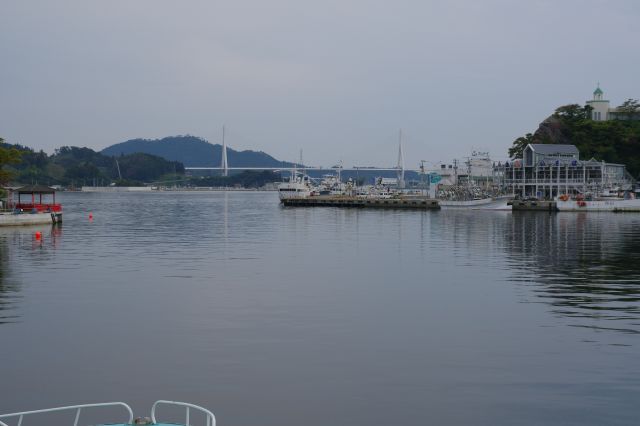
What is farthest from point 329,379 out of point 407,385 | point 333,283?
point 333,283

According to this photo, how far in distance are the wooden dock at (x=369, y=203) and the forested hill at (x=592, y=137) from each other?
35.4 metres

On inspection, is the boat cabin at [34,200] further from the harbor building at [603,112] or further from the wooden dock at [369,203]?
the harbor building at [603,112]

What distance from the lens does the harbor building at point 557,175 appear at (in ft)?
440

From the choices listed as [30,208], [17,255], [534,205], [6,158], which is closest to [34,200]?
[30,208]

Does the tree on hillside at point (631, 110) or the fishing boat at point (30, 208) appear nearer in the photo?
the fishing boat at point (30, 208)

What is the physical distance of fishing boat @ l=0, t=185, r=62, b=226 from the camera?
231 feet

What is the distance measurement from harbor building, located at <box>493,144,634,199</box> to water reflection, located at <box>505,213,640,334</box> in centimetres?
6547

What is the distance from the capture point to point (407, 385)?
1716 cm

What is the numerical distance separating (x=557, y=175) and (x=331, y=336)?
122m

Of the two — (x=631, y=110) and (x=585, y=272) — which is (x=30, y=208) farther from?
(x=631, y=110)

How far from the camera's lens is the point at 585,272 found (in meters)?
37.8

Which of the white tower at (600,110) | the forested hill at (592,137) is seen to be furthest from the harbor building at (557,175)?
the white tower at (600,110)

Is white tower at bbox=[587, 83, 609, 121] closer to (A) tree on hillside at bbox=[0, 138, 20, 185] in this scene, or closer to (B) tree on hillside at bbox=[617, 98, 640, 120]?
(B) tree on hillside at bbox=[617, 98, 640, 120]

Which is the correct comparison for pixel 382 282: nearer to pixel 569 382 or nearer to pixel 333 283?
pixel 333 283
